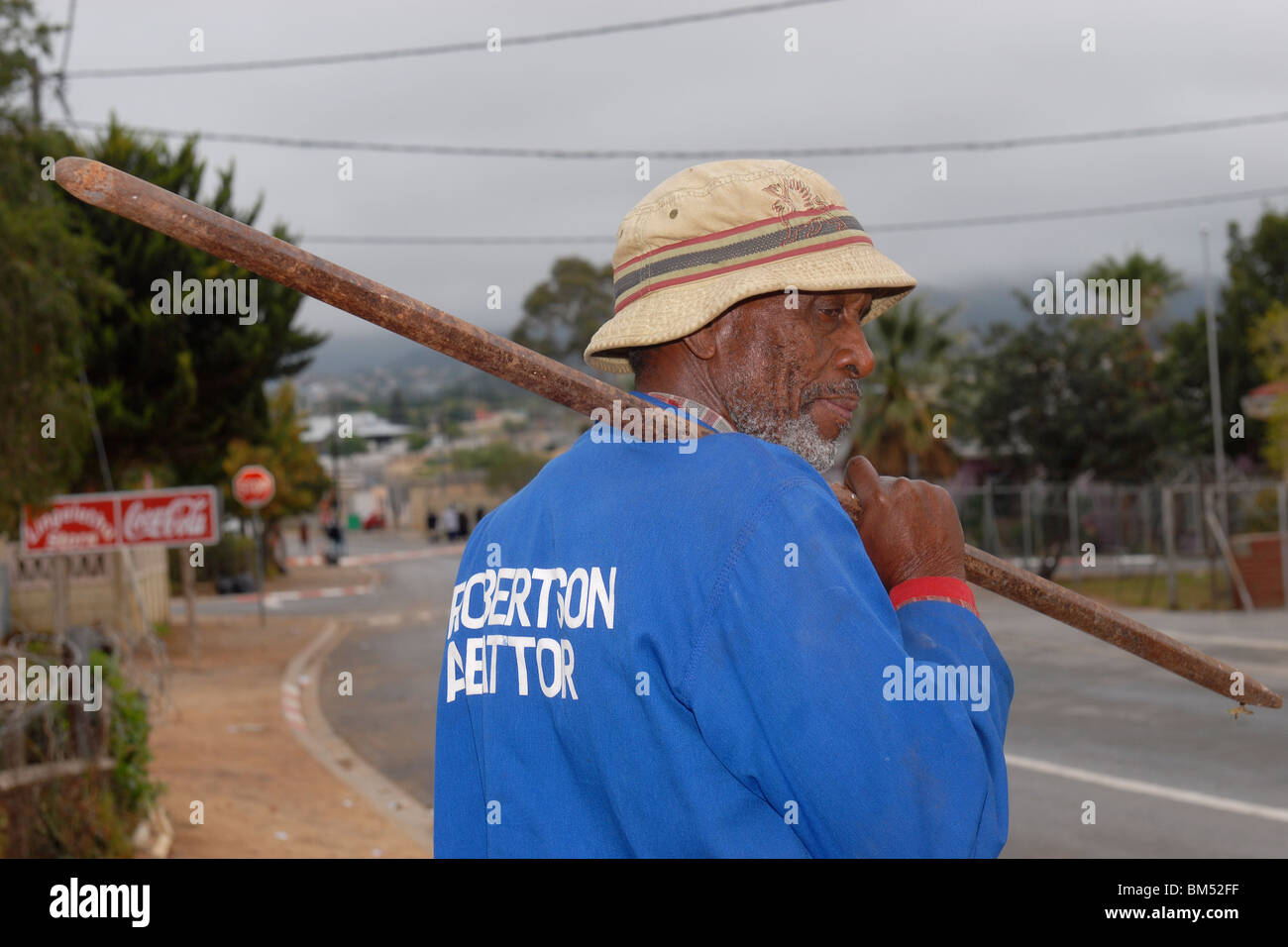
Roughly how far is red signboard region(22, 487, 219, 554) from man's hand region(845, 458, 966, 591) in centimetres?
1144

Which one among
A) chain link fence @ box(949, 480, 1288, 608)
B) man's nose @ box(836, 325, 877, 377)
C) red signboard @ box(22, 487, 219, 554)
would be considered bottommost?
chain link fence @ box(949, 480, 1288, 608)

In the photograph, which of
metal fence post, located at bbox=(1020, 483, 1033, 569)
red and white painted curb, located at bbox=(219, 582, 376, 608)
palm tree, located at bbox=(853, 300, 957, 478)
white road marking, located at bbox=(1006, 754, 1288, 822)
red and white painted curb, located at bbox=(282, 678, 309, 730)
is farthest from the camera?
palm tree, located at bbox=(853, 300, 957, 478)

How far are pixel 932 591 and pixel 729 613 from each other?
1.17 ft

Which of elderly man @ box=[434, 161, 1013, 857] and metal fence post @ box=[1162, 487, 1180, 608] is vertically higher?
elderly man @ box=[434, 161, 1013, 857]

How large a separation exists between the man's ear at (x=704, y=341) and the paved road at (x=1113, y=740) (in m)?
2.65

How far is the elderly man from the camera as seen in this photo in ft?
4.82

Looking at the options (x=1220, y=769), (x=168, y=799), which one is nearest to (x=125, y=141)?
(x=168, y=799)

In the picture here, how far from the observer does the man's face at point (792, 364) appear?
1.91 m

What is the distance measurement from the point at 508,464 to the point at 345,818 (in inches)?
1883

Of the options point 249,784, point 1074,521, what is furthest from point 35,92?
point 1074,521

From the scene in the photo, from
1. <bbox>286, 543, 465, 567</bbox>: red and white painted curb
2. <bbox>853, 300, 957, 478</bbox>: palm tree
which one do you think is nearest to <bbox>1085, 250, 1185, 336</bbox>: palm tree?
<bbox>853, 300, 957, 478</bbox>: palm tree

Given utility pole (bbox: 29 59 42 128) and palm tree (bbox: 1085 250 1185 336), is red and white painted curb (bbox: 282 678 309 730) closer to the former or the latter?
utility pole (bbox: 29 59 42 128)
